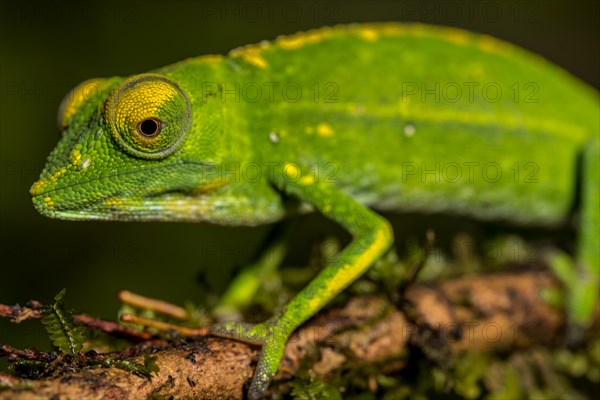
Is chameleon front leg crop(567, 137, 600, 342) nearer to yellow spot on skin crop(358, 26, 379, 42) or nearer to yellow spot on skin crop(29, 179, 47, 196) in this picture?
yellow spot on skin crop(358, 26, 379, 42)

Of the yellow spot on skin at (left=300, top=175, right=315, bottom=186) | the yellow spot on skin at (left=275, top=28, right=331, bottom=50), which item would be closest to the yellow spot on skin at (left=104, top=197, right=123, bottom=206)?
the yellow spot on skin at (left=300, top=175, right=315, bottom=186)

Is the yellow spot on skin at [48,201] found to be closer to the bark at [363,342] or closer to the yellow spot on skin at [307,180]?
the bark at [363,342]

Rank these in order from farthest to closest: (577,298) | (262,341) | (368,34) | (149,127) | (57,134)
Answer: (57,134) → (577,298) → (368,34) → (149,127) → (262,341)

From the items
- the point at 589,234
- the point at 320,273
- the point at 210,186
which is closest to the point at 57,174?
the point at 210,186

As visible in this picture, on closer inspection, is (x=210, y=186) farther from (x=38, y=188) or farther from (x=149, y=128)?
(x=38, y=188)

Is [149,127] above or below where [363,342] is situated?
above

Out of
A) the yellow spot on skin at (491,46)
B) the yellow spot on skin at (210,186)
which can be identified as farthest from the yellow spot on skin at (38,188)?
the yellow spot on skin at (491,46)
